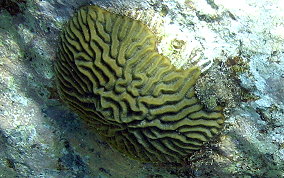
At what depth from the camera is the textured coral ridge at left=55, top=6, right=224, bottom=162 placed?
265 cm

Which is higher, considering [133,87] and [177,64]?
[177,64]

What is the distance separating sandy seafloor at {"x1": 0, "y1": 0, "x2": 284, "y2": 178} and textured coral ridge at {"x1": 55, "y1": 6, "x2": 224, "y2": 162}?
0.43ft

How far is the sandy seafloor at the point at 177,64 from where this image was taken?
262cm

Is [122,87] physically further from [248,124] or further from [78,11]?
[248,124]

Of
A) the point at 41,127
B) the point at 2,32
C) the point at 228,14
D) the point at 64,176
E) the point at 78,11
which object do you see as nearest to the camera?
the point at 228,14

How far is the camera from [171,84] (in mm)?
2650

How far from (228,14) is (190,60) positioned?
0.48 meters

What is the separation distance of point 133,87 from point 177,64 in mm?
411

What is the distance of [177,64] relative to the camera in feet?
8.86

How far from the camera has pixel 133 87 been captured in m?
2.64

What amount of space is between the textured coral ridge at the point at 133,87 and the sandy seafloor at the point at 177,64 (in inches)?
5.1

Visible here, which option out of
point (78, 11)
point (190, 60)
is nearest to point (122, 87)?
point (190, 60)

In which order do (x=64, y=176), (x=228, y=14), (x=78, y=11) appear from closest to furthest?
(x=228, y=14), (x=78, y=11), (x=64, y=176)

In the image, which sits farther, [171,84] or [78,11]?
[78,11]
